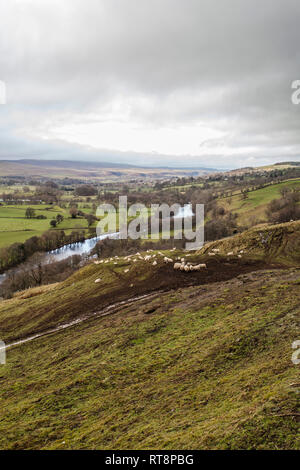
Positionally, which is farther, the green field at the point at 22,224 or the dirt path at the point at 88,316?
the green field at the point at 22,224

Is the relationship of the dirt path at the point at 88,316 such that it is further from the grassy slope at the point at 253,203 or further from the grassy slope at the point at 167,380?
the grassy slope at the point at 253,203

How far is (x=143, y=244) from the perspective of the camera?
75875mm

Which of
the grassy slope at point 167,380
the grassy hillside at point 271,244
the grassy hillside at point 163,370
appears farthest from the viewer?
the grassy hillside at point 271,244

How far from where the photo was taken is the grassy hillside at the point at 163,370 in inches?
272

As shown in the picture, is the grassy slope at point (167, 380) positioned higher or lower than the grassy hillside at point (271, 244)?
lower

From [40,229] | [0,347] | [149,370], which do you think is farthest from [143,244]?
[149,370]

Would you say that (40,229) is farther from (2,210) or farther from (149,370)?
(149,370)

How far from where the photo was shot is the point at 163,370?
10.6m

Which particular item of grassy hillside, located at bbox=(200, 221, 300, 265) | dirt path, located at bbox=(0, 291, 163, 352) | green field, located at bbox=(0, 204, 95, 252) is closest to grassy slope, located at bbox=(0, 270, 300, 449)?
dirt path, located at bbox=(0, 291, 163, 352)

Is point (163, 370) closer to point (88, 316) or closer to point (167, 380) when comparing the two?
point (167, 380)

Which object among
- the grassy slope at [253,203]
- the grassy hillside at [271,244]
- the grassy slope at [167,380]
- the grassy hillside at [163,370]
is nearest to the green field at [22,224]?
the grassy slope at [253,203]

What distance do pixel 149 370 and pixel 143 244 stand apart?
6516 centimetres

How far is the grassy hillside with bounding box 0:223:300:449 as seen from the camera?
6.91 meters

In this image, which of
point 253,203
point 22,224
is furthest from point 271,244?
point 22,224
